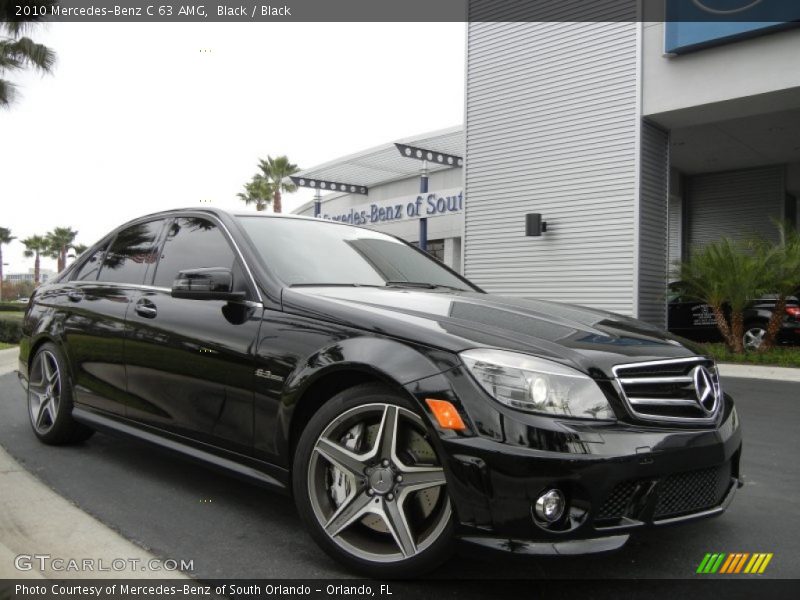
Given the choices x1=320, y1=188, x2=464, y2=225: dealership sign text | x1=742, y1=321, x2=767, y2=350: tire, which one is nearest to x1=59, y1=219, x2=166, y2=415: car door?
x1=742, y1=321, x2=767, y2=350: tire

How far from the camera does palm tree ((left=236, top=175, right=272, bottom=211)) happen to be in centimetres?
4138

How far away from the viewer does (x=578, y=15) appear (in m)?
14.6

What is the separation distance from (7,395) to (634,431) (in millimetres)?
6958

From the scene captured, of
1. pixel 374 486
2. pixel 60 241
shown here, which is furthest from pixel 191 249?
pixel 60 241

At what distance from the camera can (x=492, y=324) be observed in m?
2.70

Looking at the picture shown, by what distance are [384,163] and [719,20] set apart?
1427cm

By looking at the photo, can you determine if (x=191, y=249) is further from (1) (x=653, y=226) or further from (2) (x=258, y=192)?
(2) (x=258, y=192)

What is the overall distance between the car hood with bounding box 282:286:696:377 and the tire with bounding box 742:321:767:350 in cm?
1072

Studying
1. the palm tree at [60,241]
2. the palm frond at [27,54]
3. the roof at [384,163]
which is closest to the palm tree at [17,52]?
the palm frond at [27,54]

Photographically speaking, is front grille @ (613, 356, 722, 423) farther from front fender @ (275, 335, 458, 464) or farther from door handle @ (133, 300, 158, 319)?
door handle @ (133, 300, 158, 319)

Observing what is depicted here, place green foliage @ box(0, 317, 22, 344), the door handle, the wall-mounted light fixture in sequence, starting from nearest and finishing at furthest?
the door handle, the wall-mounted light fixture, green foliage @ box(0, 317, 22, 344)

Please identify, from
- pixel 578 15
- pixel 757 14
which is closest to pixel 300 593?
pixel 757 14

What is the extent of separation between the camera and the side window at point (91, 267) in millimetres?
4582

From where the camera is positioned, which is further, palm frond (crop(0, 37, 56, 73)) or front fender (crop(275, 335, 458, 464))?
palm frond (crop(0, 37, 56, 73))
